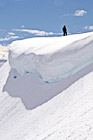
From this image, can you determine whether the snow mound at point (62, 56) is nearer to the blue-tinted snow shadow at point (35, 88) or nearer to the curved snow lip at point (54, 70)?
the curved snow lip at point (54, 70)

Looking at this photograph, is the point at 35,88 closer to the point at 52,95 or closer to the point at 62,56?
the point at 52,95

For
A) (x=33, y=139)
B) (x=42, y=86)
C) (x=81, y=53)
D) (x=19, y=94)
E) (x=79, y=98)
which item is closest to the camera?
(x=33, y=139)

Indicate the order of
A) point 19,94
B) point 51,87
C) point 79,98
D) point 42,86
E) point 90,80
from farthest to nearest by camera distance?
point 19,94
point 42,86
point 51,87
point 90,80
point 79,98

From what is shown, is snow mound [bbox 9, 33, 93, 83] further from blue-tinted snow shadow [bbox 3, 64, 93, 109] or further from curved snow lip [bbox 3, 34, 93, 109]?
blue-tinted snow shadow [bbox 3, 64, 93, 109]

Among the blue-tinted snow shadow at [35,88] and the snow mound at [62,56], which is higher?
the snow mound at [62,56]

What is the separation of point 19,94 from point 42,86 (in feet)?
6.94

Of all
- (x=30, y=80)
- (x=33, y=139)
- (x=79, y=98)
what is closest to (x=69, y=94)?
(x=79, y=98)

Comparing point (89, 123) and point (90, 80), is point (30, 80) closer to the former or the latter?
point (90, 80)

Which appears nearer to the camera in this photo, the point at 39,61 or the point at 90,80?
the point at 90,80

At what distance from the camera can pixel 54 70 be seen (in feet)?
38.3

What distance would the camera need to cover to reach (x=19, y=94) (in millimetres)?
13781

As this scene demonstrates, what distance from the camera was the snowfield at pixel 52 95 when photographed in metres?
7.75

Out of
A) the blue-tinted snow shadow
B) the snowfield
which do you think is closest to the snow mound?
the snowfield

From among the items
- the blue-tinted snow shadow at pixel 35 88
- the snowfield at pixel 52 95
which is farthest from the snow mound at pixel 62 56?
the blue-tinted snow shadow at pixel 35 88
